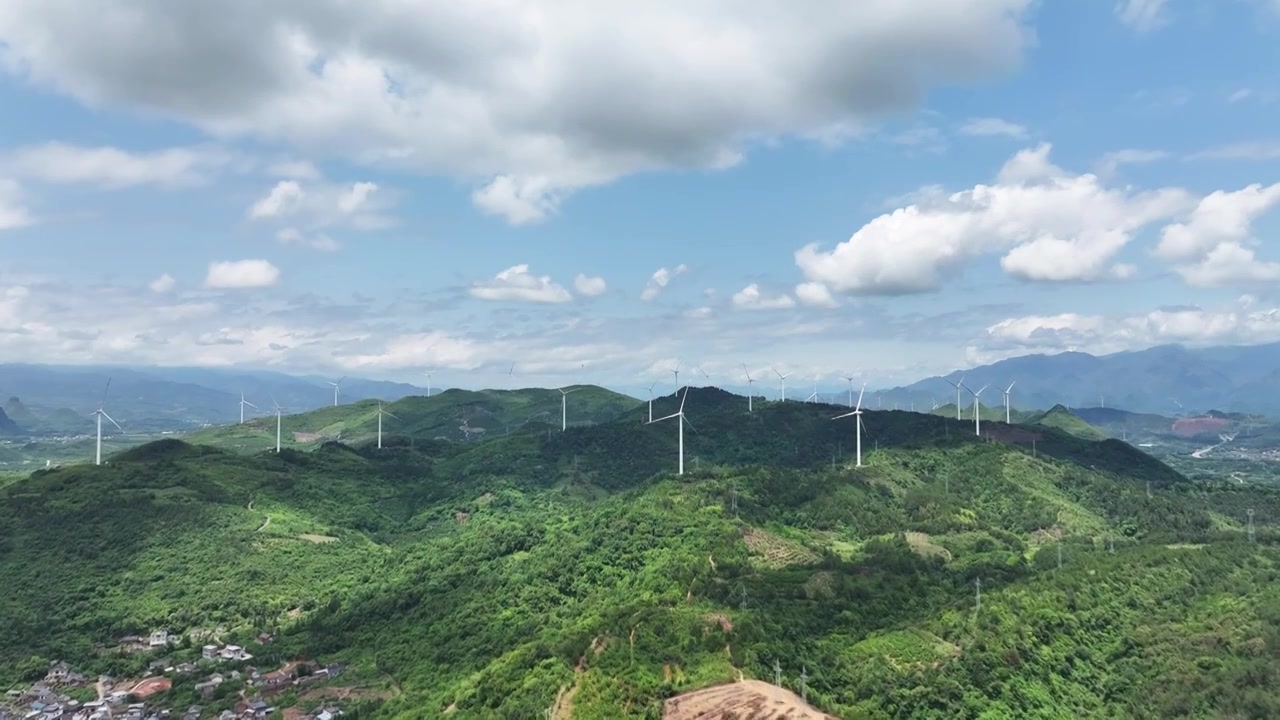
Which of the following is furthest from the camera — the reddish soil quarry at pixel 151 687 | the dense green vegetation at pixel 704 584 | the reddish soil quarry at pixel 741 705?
the reddish soil quarry at pixel 151 687

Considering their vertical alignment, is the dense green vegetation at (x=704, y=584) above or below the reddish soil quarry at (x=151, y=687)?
above

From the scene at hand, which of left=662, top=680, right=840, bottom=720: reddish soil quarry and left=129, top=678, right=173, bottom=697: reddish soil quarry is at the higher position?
left=662, top=680, right=840, bottom=720: reddish soil quarry

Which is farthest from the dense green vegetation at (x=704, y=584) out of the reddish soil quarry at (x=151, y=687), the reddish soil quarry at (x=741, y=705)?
the reddish soil quarry at (x=151, y=687)

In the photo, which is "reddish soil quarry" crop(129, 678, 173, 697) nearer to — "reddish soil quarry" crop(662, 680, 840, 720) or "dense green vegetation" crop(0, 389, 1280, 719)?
"dense green vegetation" crop(0, 389, 1280, 719)

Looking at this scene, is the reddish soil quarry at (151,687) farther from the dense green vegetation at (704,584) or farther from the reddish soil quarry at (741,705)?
the reddish soil quarry at (741,705)

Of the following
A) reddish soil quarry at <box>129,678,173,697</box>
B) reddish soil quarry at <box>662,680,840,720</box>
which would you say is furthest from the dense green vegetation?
reddish soil quarry at <box>129,678,173,697</box>

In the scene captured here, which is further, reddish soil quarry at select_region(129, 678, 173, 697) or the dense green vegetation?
reddish soil quarry at select_region(129, 678, 173, 697)

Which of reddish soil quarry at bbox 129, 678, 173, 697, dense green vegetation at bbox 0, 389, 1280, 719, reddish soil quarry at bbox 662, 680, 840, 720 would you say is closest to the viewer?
reddish soil quarry at bbox 662, 680, 840, 720
